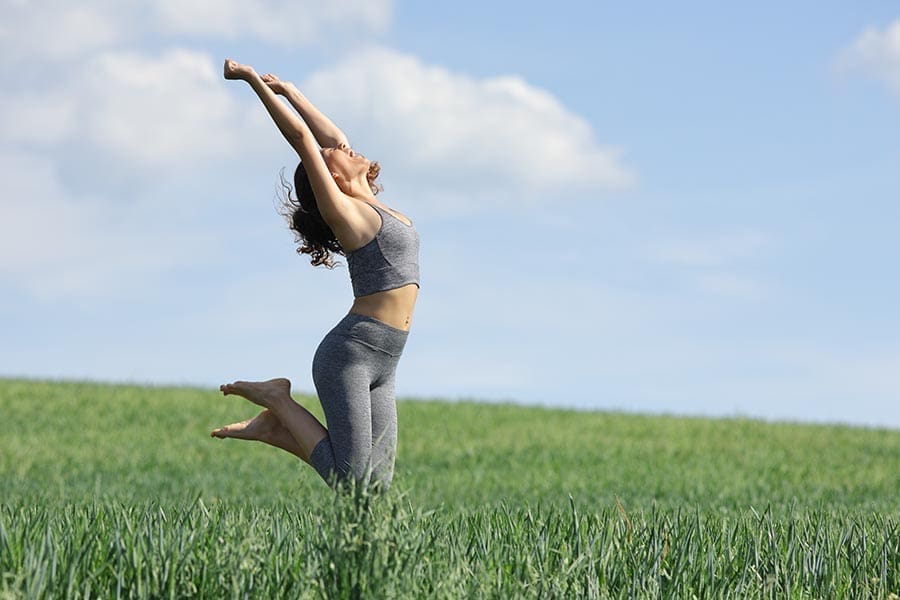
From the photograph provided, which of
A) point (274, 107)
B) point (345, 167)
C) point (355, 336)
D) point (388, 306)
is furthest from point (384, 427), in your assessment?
point (274, 107)

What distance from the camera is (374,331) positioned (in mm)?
5051

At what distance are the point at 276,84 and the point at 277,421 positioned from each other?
73.3 inches

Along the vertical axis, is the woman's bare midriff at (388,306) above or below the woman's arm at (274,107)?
below

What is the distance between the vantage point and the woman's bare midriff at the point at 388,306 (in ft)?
16.8

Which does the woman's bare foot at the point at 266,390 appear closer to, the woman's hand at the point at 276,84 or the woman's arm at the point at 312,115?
the woman's arm at the point at 312,115

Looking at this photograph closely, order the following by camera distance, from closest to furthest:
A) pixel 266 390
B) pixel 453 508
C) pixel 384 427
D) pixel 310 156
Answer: pixel 310 156
pixel 384 427
pixel 266 390
pixel 453 508

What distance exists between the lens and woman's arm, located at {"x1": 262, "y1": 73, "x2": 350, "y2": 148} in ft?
18.4

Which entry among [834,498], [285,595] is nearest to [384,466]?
[285,595]

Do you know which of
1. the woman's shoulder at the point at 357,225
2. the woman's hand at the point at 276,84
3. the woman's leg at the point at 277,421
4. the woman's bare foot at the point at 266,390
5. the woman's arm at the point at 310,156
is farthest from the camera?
the woman's hand at the point at 276,84

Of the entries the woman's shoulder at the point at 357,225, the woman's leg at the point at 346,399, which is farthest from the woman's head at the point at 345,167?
the woman's leg at the point at 346,399

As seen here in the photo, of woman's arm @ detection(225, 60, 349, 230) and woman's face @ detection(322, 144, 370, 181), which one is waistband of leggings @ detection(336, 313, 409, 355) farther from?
woman's face @ detection(322, 144, 370, 181)

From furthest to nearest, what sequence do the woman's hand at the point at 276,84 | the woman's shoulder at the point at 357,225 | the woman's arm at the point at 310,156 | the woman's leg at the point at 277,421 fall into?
1. the woman's hand at the point at 276,84
2. the woman's leg at the point at 277,421
3. the woman's shoulder at the point at 357,225
4. the woman's arm at the point at 310,156

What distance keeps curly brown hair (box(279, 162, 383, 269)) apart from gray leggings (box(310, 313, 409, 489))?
2.25 ft

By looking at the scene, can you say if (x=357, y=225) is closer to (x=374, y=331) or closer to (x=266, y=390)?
(x=374, y=331)
